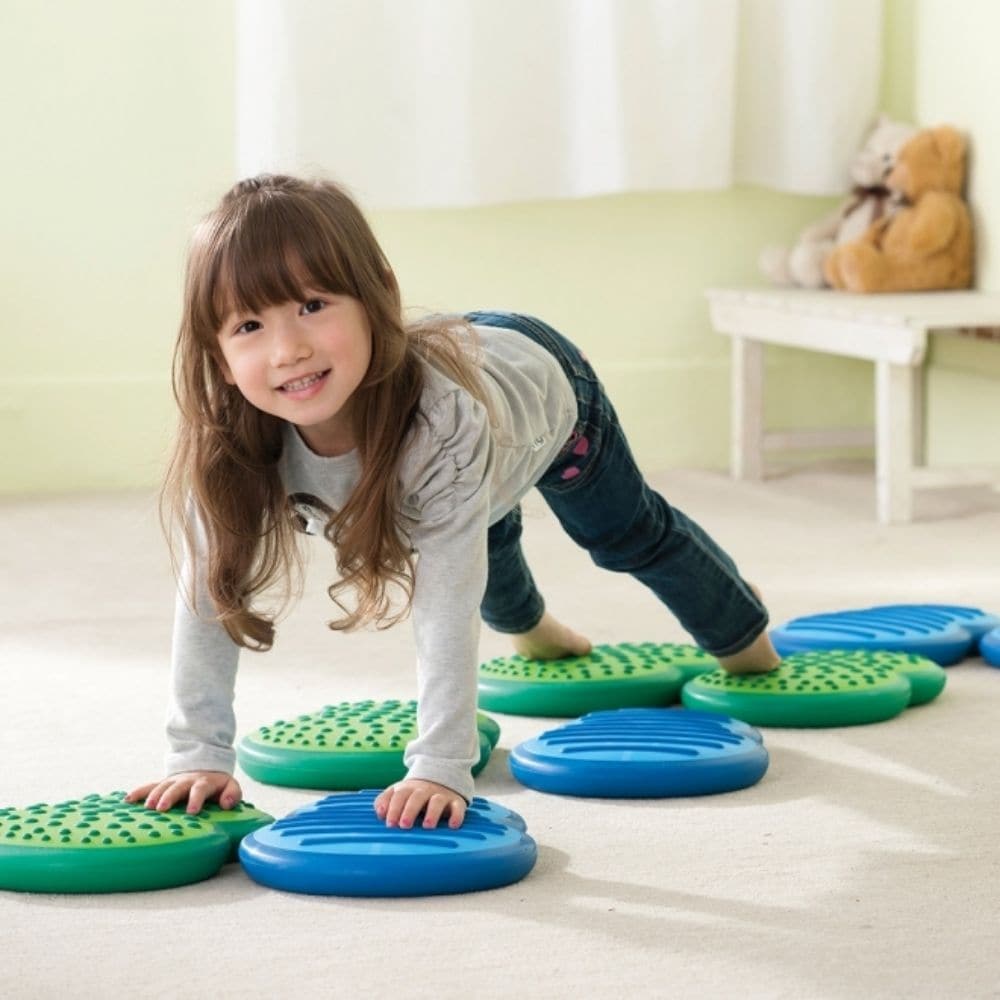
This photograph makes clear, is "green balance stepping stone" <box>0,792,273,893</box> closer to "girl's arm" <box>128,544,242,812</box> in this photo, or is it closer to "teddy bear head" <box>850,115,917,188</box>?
"girl's arm" <box>128,544,242,812</box>

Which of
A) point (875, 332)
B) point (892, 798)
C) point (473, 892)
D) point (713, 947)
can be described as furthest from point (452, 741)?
point (875, 332)

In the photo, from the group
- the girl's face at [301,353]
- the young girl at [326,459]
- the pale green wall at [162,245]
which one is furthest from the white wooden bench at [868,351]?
the girl's face at [301,353]

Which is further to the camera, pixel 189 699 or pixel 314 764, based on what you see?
pixel 314 764

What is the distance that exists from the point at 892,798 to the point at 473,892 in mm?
387

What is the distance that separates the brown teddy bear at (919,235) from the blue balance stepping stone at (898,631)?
1.07 metres

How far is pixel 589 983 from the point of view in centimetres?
105

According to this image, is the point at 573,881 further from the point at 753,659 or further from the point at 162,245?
the point at 162,245

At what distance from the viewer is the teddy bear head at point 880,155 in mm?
3080

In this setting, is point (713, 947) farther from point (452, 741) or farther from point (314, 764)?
point (314, 764)

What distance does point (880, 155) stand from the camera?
3.09 metres

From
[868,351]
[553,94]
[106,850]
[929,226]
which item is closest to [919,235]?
[929,226]

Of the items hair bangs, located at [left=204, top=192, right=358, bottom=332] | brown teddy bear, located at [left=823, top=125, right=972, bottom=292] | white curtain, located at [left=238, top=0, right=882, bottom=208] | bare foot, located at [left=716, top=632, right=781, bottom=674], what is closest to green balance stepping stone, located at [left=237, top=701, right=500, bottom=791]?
bare foot, located at [left=716, top=632, right=781, bottom=674]

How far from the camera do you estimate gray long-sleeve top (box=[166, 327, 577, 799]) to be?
1269 millimetres

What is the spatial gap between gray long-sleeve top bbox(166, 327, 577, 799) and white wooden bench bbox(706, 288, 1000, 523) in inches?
56.1
